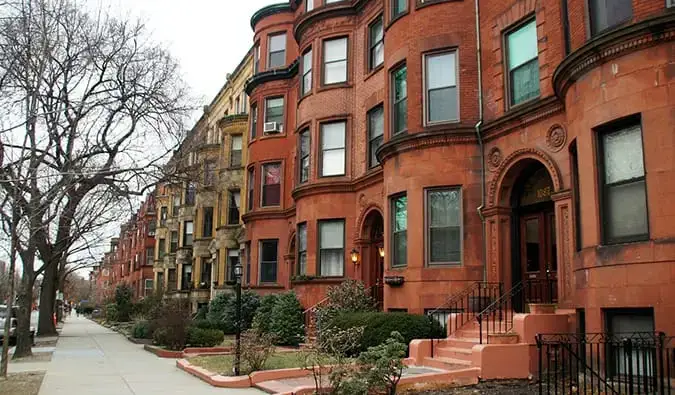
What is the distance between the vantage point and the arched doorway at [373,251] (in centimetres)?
2147

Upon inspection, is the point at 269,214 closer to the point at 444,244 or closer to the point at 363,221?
the point at 363,221

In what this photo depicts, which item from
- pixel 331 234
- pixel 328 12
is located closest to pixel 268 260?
pixel 331 234

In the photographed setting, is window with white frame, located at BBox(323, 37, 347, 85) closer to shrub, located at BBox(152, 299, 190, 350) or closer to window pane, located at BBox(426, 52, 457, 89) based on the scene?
window pane, located at BBox(426, 52, 457, 89)

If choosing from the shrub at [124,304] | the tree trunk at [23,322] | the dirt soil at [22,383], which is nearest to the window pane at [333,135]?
the tree trunk at [23,322]

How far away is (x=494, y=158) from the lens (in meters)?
16.2

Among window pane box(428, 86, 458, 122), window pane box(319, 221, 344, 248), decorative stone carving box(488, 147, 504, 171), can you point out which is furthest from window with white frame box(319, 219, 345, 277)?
decorative stone carving box(488, 147, 504, 171)

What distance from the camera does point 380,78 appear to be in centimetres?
2155

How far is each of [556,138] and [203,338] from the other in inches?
514

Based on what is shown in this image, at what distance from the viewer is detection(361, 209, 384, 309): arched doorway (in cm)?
2147

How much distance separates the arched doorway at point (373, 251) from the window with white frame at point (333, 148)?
2.37 meters

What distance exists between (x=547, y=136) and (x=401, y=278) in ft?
17.1

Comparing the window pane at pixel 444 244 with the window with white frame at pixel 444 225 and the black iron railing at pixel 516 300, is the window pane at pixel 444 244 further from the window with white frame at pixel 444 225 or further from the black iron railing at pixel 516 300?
the black iron railing at pixel 516 300

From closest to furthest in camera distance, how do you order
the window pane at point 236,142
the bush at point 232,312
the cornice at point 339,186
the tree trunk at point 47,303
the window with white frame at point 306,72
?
the cornice at point 339,186
the window with white frame at point 306,72
the bush at point 232,312
the tree trunk at point 47,303
the window pane at point 236,142

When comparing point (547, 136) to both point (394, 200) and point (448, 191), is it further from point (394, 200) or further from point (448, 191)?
point (394, 200)
